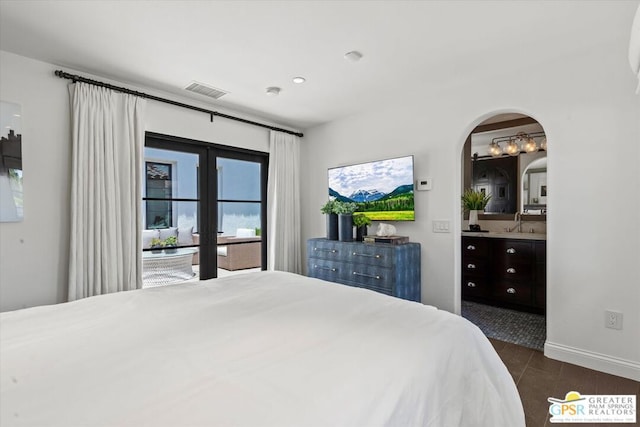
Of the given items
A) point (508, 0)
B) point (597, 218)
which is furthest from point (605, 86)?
point (508, 0)

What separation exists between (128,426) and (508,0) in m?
2.62

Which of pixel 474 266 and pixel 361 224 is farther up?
pixel 361 224

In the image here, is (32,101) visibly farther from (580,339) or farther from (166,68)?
(580,339)

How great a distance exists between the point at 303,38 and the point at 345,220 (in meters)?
1.94

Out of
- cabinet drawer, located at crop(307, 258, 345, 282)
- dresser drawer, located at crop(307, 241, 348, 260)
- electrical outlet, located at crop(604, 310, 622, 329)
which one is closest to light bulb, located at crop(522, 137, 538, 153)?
electrical outlet, located at crop(604, 310, 622, 329)

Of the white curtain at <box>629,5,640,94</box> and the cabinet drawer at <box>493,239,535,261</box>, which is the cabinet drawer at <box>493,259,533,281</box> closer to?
the cabinet drawer at <box>493,239,535,261</box>

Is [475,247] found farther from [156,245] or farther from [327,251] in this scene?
[156,245]

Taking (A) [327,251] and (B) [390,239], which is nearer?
(B) [390,239]

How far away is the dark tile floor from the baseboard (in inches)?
1.7

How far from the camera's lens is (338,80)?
115 inches

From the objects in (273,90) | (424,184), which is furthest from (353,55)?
(424,184)

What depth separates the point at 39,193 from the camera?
248 centimetres

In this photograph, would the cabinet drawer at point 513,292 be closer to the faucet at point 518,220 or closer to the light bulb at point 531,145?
the faucet at point 518,220

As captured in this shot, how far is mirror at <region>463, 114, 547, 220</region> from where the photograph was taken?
427cm
